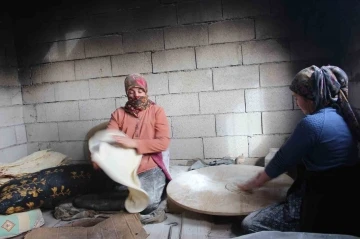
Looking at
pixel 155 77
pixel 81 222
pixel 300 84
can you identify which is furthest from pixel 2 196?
pixel 300 84

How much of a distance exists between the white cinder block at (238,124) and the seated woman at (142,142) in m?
0.91

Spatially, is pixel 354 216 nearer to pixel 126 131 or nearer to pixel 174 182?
pixel 174 182

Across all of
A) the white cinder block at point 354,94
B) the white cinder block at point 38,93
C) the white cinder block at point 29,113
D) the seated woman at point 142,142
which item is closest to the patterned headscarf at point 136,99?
the seated woman at point 142,142

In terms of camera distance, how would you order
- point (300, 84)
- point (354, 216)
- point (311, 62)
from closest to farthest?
point (354, 216) → point (300, 84) → point (311, 62)

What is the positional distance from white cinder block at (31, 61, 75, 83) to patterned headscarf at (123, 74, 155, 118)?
1.29 m

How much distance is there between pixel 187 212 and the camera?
236 cm

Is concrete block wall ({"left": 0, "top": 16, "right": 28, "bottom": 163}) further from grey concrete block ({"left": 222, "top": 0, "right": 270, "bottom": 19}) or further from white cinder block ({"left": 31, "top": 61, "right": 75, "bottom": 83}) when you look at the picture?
grey concrete block ({"left": 222, "top": 0, "right": 270, "bottom": 19})

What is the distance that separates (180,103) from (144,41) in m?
0.91

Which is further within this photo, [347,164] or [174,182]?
[174,182]

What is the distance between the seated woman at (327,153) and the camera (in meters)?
1.56

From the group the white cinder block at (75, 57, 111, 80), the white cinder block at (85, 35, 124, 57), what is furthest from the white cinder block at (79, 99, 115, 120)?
the white cinder block at (85, 35, 124, 57)

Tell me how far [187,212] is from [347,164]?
4.40 feet

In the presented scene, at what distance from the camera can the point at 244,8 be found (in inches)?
123

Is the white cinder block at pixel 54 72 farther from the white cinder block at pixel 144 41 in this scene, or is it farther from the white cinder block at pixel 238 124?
the white cinder block at pixel 238 124
